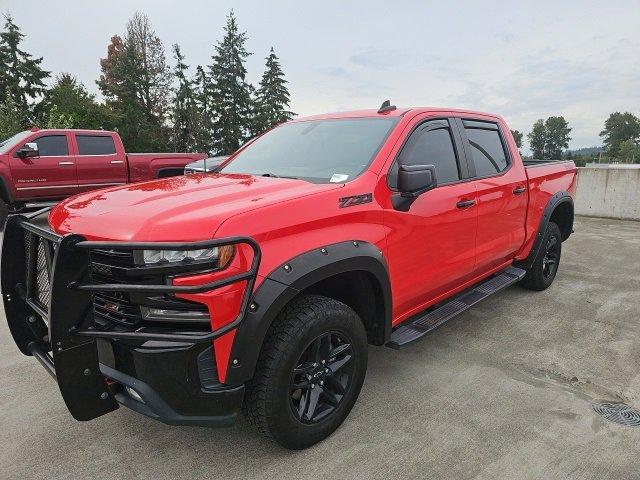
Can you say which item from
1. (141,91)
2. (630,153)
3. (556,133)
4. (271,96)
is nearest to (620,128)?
(556,133)

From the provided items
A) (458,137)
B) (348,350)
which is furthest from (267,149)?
(348,350)

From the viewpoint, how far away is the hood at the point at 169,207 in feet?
6.64

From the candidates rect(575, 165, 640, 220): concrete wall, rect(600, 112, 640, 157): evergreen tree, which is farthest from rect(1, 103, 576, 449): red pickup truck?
rect(600, 112, 640, 157): evergreen tree

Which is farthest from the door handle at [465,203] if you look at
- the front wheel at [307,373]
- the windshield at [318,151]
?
the front wheel at [307,373]

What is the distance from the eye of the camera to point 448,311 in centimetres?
349

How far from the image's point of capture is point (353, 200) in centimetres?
260

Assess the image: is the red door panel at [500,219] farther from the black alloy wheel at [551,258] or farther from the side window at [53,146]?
the side window at [53,146]

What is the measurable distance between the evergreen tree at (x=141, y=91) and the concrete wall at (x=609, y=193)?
35.4m

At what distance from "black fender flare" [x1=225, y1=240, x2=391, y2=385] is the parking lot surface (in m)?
0.70

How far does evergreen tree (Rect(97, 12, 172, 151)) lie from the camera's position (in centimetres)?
3972

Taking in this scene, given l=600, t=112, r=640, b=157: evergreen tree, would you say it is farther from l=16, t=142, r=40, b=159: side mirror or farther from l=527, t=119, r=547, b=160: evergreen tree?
l=16, t=142, r=40, b=159: side mirror

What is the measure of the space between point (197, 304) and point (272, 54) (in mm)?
46527

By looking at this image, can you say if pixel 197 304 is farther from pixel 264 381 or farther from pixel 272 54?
pixel 272 54

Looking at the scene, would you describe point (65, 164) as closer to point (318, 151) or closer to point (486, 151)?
point (318, 151)
